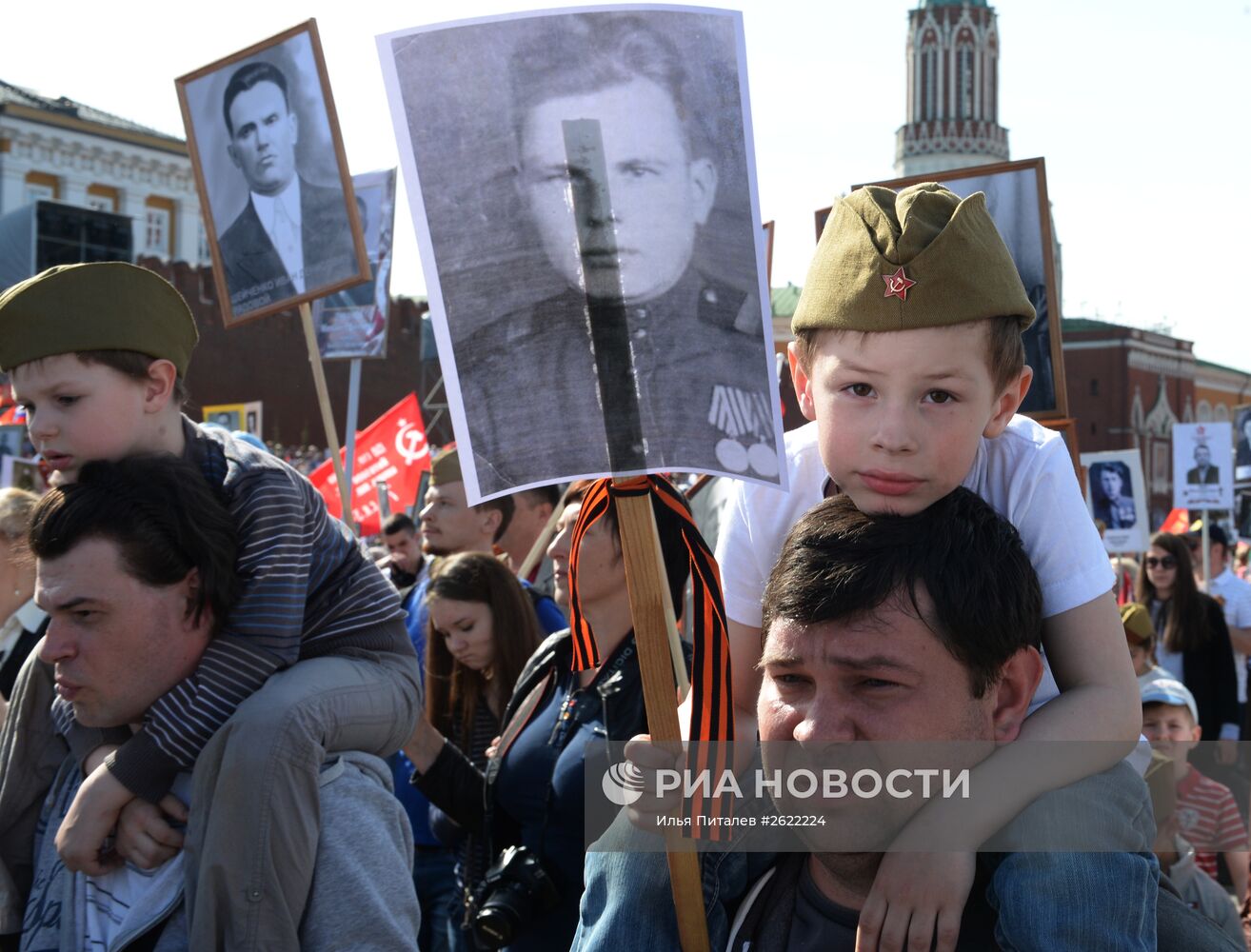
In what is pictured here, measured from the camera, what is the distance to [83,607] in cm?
267

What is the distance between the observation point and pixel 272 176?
5.73m

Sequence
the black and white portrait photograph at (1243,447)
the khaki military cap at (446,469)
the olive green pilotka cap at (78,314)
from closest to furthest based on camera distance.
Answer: the olive green pilotka cap at (78,314)
the khaki military cap at (446,469)
the black and white portrait photograph at (1243,447)

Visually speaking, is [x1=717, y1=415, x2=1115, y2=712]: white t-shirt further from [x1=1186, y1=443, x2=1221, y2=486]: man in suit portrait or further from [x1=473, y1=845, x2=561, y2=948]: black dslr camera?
[x1=1186, y1=443, x2=1221, y2=486]: man in suit portrait

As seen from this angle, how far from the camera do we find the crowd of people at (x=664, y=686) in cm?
196

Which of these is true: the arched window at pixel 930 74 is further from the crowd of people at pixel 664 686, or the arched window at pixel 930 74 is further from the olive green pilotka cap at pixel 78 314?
the olive green pilotka cap at pixel 78 314

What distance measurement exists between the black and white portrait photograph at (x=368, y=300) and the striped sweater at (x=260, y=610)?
20.3 feet

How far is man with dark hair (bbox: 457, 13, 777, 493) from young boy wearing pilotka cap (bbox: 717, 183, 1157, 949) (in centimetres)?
16

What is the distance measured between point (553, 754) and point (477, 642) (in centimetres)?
110

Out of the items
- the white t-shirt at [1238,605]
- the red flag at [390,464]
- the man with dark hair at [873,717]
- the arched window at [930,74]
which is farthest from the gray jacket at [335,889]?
the arched window at [930,74]

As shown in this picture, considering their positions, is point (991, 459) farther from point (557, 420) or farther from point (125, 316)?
point (125, 316)

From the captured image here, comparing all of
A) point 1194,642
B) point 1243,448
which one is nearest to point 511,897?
point 1194,642

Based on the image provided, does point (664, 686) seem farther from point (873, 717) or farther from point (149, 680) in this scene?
point (149, 680)

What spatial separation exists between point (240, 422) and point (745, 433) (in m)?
15.0

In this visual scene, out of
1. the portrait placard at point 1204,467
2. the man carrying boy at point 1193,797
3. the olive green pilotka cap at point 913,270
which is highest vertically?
the olive green pilotka cap at point 913,270
